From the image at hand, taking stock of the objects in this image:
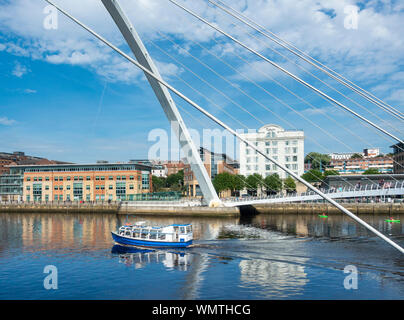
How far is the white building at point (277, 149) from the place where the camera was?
66.4 m

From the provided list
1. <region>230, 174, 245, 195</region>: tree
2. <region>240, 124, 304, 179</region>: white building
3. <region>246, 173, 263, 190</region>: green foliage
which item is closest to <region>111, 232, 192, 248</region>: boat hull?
<region>230, 174, 245, 195</region>: tree

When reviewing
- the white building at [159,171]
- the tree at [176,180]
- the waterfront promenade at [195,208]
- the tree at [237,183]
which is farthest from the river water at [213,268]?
the white building at [159,171]

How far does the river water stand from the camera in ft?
45.5

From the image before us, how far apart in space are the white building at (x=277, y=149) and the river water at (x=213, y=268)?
3922cm

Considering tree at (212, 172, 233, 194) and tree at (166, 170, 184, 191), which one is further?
tree at (166, 170, 184, 191)

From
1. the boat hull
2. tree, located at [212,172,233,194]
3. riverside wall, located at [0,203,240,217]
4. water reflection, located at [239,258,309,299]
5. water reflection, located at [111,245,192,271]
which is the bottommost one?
water reflection, located at [111,245,192,271]

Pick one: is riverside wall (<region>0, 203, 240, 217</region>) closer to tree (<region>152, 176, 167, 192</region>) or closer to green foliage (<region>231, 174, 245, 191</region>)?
green foliage (<region>231, 174, 245, 191</region>)

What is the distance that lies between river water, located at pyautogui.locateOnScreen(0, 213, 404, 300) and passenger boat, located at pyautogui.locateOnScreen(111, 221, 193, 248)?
0.55 meters

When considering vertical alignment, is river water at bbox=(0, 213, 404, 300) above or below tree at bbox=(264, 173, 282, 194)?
below

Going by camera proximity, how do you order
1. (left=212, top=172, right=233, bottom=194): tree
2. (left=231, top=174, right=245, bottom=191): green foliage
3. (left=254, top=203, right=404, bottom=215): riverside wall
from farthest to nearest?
1. (left=231, top=174, right=245, bottom=191): green foliage
2. (left=212, top=172, right=233, bottom=194): tree
3. (left=254, top=203, right=404, bottom=215): riverside wall

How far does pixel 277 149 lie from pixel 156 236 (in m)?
47.3

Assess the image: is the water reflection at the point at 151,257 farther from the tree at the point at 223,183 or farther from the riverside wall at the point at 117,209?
the tree at the point at 223,183

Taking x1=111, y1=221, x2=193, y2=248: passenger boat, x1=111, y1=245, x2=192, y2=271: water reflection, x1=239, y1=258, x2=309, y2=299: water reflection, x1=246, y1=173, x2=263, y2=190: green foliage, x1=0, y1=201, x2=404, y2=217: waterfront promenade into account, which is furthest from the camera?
x1=246, y1=173, x2=263, y2=190: green foliage

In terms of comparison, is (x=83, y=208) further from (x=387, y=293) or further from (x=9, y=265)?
(x=387, y=293)
